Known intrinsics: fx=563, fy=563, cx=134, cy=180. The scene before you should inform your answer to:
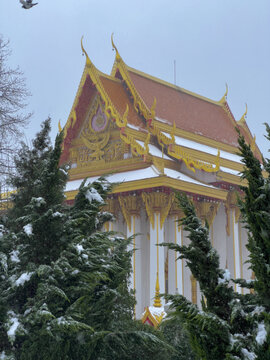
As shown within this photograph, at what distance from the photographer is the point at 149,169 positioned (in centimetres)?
1630

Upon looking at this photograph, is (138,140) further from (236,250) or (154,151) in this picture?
(236,250)

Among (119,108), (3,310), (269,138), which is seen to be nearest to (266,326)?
(269,138)

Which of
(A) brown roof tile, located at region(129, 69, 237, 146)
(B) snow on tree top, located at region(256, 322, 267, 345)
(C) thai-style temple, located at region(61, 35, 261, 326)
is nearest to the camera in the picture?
(B) snow on tree top, located at region(256, 322, 267, 345)

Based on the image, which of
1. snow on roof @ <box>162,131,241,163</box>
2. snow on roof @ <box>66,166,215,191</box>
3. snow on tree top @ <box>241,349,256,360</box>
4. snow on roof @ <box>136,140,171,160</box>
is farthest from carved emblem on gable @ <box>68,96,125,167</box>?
snow on tree top @ <box>241,349,256,360</box>

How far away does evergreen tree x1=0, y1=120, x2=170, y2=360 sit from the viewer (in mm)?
5789

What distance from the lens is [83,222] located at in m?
6.96

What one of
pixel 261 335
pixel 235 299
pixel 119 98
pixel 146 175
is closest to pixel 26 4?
pixel 235 299

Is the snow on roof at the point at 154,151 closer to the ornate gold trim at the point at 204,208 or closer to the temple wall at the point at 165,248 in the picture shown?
the temple wall at the point at 165,248

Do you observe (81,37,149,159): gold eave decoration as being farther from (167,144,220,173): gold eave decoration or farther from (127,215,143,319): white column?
(127,215,143,319): white column

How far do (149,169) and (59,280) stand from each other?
10.4m

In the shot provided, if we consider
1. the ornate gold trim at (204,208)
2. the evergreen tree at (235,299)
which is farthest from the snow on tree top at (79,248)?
the ornate gold trim at (204,208)

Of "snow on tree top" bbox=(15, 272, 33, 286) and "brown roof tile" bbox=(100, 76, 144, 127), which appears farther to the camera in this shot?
"brown roof tile" bbox=(100, 76, 144, 127)

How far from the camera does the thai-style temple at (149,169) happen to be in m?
15.6

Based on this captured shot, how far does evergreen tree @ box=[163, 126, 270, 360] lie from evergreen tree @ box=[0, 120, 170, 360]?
4.89ft
